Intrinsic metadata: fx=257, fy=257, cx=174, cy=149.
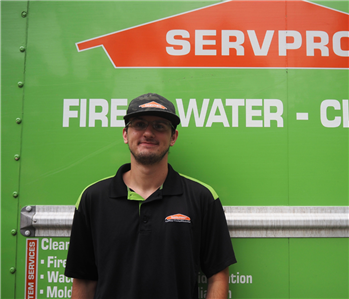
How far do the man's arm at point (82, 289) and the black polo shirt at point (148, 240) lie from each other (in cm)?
4

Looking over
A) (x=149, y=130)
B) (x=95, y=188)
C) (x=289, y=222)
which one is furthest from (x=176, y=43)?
(x=289, y=222)

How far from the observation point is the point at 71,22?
1505mm

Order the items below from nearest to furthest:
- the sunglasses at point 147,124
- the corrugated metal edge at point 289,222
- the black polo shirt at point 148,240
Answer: the black polo shirt at point 148,240 → the sunglasses at point 147,124 → the corrugated metal edge at point 289,222

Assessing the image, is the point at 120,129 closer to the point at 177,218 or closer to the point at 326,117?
the point at 177,218

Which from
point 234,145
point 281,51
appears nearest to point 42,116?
point 234,145

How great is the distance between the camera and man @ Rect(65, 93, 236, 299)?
120cm

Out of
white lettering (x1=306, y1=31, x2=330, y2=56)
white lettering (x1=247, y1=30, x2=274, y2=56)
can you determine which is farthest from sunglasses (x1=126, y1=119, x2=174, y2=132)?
white lettering (x1=306, y1=31, x2=330, y2=56)

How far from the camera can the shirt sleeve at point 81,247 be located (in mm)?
1295

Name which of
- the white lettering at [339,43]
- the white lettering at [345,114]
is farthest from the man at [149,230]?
the white lettering at [339,43]

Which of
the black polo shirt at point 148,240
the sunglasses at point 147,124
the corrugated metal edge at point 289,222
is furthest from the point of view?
the corrugated metal edge at point 289,222

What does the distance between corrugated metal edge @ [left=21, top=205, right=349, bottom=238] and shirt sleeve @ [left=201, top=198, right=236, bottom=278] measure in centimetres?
15

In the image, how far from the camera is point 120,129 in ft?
4.87

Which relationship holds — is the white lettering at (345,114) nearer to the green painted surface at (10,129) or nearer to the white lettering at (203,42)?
the white lettering at (203,42)

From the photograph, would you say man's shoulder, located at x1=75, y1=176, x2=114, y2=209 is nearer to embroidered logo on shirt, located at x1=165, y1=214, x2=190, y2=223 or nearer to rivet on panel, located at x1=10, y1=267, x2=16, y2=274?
embroidered logo on shirt, located at x1=165, y1=214, x2=190, y2=223
